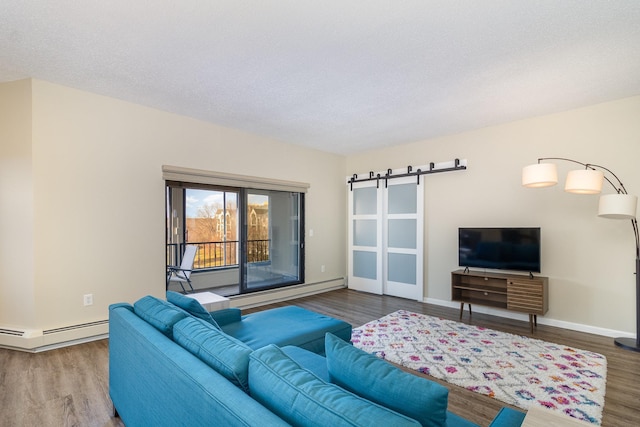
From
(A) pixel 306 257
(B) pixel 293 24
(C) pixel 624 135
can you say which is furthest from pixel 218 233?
(C) pixel 624 135

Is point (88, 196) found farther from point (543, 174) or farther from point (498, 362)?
point (543, 174)

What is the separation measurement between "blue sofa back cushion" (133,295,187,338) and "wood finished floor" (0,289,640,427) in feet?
2.60

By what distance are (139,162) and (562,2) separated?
4156 millimetres

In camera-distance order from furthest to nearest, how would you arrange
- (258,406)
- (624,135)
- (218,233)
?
1. (218,233)
2. (624,135)
3. (258,406)

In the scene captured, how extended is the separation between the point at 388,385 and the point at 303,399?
30 cm

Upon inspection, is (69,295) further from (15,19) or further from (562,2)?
(562,2)

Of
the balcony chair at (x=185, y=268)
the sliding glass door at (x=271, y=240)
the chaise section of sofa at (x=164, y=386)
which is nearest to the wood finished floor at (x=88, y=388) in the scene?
the chaise section of sofa at (x=164, y=386)

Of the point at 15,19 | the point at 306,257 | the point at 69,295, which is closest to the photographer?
the point at 15,19

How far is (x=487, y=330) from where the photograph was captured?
3713 mm

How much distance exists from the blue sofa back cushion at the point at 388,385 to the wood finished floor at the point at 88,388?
1.45 m

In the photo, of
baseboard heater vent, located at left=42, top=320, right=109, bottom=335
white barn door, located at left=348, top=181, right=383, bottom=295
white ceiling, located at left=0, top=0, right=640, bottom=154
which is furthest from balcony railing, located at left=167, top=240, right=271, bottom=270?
white ceiling, located at left=0, top=0, right=640, bottom=154

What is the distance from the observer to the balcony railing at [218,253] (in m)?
5.05

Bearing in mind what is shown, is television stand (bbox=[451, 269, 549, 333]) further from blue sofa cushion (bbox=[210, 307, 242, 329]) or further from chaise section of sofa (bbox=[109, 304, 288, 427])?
chaise section of sofa (bbox=[109, 304, 288, 427])

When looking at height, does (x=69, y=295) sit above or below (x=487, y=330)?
above
